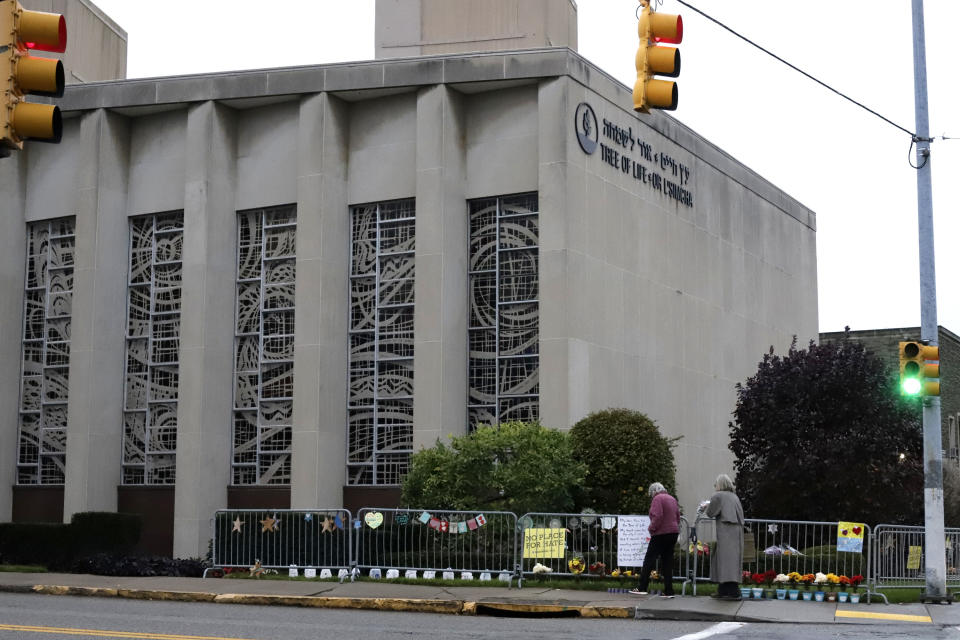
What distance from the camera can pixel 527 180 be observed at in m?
29.1

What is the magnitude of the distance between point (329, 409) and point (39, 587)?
10.9m

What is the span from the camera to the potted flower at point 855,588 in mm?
17781

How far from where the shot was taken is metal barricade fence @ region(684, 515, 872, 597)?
1855 centimetres

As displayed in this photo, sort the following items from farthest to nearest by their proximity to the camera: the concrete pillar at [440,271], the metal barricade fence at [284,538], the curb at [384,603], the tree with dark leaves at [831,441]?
the concrete pillar at [440,271] → the tree with dark leaves at [831,441] → the metal barricade fence at [284,538] → the curb at [384,603]

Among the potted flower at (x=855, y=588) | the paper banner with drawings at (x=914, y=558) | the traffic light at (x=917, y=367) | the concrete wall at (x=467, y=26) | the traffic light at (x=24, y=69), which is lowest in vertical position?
the potted flower at (x=855, y=588)

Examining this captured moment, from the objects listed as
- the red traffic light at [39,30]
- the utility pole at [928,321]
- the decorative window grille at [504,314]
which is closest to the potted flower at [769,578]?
the utility pole at [928,321]

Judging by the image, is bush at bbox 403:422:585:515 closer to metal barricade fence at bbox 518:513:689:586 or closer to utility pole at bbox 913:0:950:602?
metal barricade fence at bbox 518:513:689:586

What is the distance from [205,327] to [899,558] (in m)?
17.9

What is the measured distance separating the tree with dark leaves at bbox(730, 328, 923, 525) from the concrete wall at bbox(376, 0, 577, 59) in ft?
34.8

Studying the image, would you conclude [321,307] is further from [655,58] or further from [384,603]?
[655,58]

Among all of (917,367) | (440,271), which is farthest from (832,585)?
(440,271)

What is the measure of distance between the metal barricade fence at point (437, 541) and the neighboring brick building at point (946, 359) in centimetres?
3414

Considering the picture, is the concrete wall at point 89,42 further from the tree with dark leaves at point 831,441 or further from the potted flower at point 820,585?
the potted flower at point 820,585

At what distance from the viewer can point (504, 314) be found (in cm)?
2911
